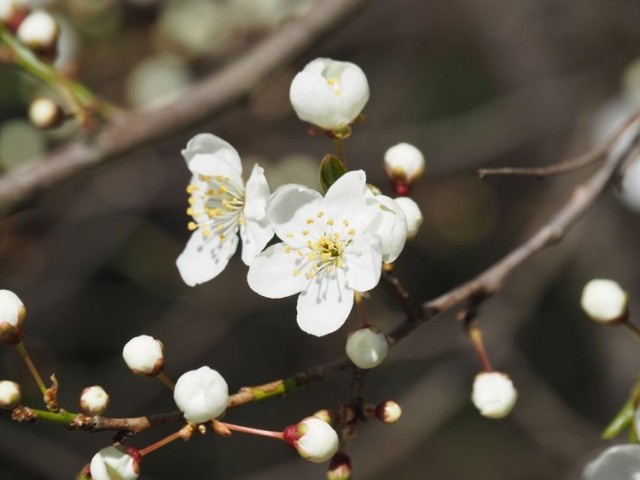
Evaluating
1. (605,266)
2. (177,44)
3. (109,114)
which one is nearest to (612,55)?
(605,266)

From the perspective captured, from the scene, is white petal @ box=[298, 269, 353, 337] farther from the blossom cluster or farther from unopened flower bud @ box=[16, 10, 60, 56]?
unopened flower bud @ box=[16, 10, 60, 56]

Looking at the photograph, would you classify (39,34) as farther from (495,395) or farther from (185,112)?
(495,395)

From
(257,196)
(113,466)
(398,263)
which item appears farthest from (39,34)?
(398,263)

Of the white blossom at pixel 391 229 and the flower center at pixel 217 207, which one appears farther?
the flower center at pixel 217 207

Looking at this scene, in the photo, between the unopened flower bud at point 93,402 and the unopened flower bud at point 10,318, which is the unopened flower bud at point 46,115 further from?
the unopened flower bud at point 93,402

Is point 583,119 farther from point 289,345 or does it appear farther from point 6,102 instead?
point 6,102

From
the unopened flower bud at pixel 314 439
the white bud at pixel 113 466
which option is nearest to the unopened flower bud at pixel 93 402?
the white bud at pixel 113 466
